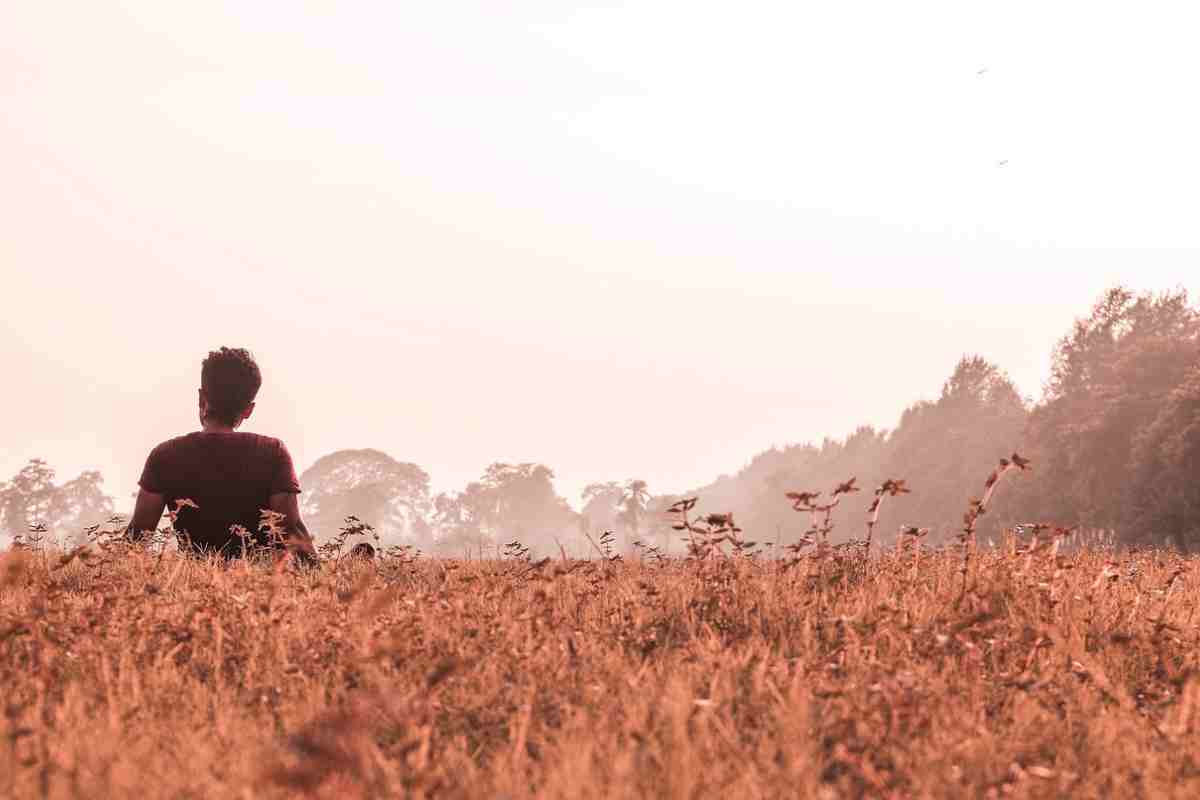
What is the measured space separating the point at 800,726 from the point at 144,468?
641 centimetres

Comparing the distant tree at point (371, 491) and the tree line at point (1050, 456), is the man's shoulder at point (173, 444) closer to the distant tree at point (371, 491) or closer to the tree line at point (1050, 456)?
the tree line at point (1050, 456)

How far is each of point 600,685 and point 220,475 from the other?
5.31 meters

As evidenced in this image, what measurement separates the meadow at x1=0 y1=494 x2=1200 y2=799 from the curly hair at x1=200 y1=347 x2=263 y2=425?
193 cm

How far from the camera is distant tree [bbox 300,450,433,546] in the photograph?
15162 cm

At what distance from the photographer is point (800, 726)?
12.4 feet

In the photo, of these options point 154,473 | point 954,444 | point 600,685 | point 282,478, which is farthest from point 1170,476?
point 600,685

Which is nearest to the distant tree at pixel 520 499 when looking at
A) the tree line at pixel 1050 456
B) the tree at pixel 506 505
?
the tree at pixel 506 505

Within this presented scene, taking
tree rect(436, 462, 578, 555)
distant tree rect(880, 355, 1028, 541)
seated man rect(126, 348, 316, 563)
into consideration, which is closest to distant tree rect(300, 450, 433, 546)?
tree rect(436, 462, 578, 555)

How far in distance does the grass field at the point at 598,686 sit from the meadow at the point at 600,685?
2 centimetres

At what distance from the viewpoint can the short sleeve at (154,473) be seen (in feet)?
28.0

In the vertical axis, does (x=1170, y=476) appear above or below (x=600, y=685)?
below

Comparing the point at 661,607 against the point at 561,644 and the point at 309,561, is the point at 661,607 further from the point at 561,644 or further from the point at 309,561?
the point at 309,561

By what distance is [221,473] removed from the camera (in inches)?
337

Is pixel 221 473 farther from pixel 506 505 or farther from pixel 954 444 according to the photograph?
pixel 506 505
